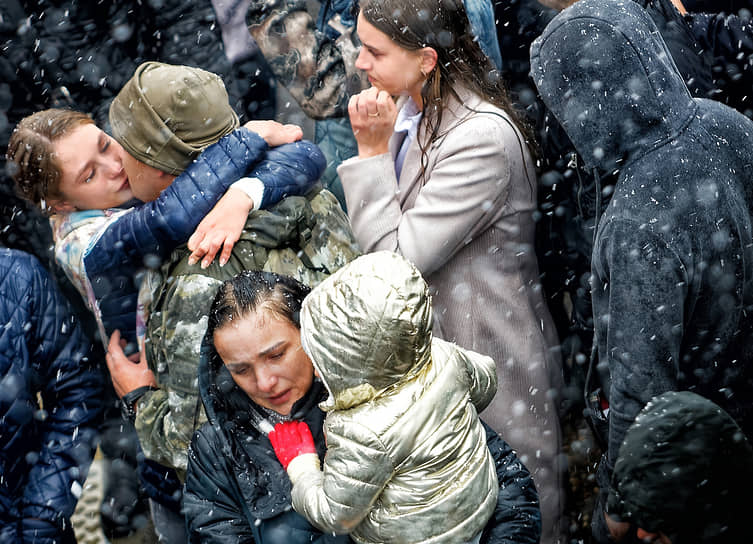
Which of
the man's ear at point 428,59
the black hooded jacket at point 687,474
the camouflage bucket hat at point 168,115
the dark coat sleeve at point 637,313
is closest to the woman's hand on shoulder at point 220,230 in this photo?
the camouflage bucket hat at point 168,115

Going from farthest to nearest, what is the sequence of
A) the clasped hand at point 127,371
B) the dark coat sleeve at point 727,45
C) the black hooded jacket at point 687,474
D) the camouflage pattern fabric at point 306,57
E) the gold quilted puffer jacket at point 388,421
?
the camouflage pattern fabric at point 306,57 → the dark coat sleeve at point 727,45 → the clasped hand at point 127,371 → the gold quilted puffer jacket at point 388,421 → the black hooded jacket at point 687,474

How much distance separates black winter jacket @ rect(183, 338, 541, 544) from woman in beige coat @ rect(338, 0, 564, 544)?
2.21 ft

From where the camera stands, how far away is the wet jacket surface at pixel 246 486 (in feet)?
8.84

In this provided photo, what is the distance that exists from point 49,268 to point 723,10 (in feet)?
11.9

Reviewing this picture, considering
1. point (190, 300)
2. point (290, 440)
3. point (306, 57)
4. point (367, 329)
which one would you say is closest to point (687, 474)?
point (367, 329)

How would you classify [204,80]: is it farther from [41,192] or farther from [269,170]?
[41,192]

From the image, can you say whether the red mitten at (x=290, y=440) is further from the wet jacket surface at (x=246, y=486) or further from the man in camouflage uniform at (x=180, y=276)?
the man in camouflage uniform at (x=180, y=276)

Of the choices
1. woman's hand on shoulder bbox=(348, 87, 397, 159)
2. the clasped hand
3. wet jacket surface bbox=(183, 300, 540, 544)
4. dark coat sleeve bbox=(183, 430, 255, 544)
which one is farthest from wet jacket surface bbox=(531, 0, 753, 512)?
A: the clasped hand

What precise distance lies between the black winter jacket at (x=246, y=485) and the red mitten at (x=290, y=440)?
0.11 ft

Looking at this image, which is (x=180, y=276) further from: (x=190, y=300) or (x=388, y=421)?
(x=388, y=421)

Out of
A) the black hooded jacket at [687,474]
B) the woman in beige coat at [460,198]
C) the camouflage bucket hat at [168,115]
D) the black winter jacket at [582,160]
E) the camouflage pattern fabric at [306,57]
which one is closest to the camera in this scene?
the black hooded jacket at [687,474]

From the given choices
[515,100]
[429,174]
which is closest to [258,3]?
[515,100]

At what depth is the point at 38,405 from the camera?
12.2ft

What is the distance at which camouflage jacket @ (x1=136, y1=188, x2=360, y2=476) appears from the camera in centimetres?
301
